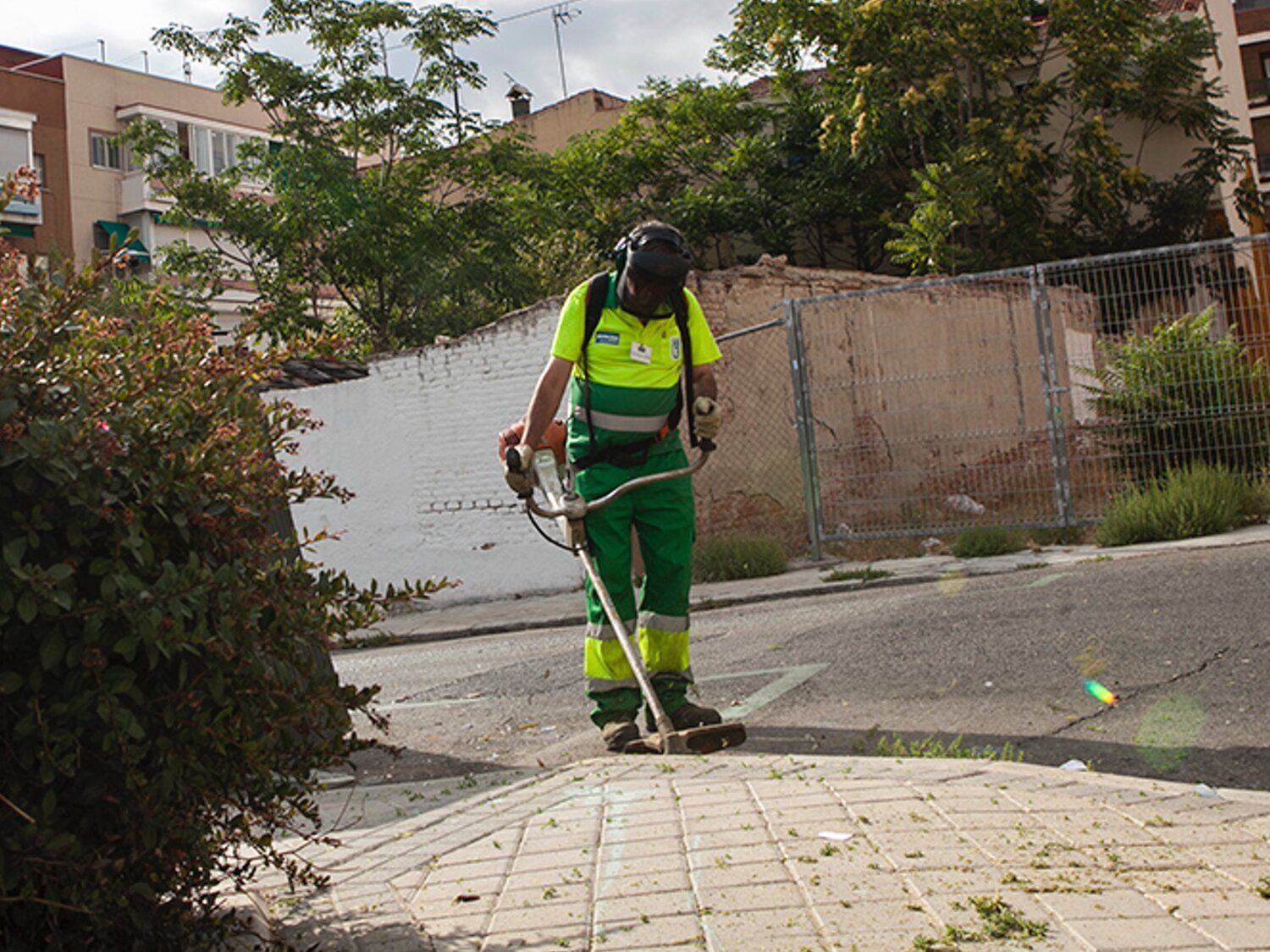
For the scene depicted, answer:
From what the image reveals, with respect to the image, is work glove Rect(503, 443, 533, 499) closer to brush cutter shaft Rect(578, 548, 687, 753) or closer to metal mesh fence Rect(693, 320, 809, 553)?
brush cutter shaft Rect(578, 548, 687, 753)

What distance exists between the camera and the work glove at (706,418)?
5598mm

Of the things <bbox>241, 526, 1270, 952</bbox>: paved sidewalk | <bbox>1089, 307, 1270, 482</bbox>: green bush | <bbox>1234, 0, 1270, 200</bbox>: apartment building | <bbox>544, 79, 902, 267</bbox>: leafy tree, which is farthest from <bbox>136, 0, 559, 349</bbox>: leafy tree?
<bbox>1234, 0, 1270, 200</bbox>: apartment building

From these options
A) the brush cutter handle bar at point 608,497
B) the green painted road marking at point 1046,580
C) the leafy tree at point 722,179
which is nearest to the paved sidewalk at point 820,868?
the brush cutter handle bar at point 608,497

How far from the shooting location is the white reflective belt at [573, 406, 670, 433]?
217 inches

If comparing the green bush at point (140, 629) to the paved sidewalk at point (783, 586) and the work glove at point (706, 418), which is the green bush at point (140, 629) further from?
the paved sidewalk at point (783, 586)

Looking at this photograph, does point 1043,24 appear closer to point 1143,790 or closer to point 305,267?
point 305,267

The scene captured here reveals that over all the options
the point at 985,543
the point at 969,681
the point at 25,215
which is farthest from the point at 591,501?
the point at 25,215

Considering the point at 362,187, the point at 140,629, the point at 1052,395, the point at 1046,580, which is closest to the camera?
the point at 140,629

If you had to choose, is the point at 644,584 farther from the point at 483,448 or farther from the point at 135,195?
the point at 135,195

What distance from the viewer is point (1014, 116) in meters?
25.0

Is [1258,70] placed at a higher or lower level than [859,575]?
higher

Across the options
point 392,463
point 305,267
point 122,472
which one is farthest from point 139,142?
point 122,472

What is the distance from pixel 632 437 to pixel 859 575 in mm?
5477

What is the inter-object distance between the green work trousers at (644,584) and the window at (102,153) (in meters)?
39.7
